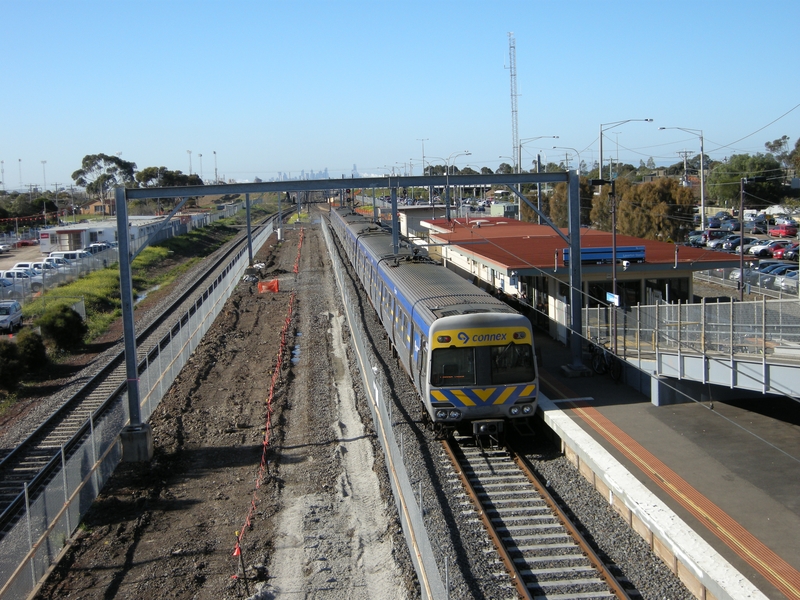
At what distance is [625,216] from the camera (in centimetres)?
4528

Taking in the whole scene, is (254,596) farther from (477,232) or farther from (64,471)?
(477,232)

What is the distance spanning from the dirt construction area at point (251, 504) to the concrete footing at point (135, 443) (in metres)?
0.23

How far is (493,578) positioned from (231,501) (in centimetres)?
531

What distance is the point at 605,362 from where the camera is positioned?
18078 millimetres

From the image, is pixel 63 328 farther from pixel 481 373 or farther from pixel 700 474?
pixel 700 474

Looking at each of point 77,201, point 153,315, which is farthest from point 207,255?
point 77,201

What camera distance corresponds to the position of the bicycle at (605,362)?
688 inches

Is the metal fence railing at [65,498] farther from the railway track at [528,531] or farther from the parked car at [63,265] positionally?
the parked car at [63,265]

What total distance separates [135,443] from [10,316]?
701 inches

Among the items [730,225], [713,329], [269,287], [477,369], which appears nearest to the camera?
[477,369]

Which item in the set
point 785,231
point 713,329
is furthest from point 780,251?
point 713,329

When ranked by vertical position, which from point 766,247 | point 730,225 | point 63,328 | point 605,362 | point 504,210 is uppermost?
point 504,210

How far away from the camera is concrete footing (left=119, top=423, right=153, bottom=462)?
14906mm

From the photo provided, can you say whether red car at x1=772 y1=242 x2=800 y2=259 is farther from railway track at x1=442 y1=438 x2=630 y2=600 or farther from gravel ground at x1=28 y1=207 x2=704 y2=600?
railway track at x1=442 y1=438 x2=630 y2=600
